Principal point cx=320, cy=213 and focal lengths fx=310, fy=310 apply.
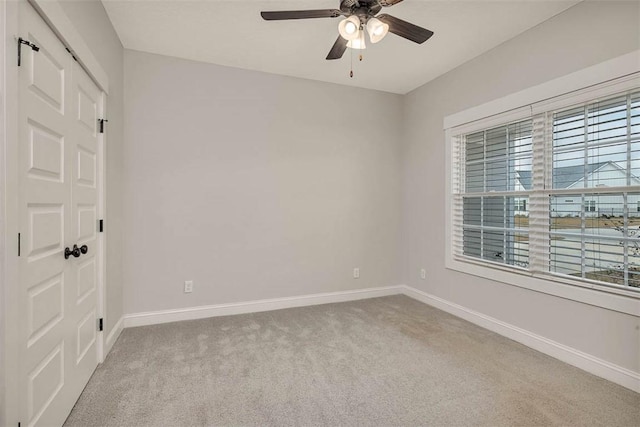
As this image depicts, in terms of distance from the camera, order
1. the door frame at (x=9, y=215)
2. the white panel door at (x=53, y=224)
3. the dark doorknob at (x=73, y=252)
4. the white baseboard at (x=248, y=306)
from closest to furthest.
Answer: the door frame at (x=9, y=215)
the white panel door at (x=53, y=224)
the dark doorknob at (x=73, y=252)
the white baseboard at (x=248, y=306)

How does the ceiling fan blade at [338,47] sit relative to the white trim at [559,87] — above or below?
above

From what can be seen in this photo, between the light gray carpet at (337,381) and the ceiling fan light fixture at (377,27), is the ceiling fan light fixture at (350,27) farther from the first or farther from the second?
the light gray carpet at (337,381)

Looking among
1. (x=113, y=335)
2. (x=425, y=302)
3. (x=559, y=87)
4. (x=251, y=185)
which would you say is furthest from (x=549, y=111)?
(x=113, y=335)

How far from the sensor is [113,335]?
2.70 meters

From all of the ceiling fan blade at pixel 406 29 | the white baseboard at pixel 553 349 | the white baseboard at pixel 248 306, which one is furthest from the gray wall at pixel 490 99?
the ceiling fan blade at pixel 406 29

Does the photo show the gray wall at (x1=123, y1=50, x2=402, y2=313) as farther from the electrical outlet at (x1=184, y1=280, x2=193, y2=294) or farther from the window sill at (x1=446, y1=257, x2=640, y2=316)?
the window sill at (x1=446, y1=257, x2=640, y2=316)

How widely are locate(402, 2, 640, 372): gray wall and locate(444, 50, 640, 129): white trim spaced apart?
0.19ft

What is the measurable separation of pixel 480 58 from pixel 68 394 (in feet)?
14.1

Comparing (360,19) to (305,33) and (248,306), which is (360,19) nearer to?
(305,33)

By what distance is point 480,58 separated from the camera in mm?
3186

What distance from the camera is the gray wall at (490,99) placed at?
7.26 feet

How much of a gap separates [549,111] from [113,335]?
4.20 m

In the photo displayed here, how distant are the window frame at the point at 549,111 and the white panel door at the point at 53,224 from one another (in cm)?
341

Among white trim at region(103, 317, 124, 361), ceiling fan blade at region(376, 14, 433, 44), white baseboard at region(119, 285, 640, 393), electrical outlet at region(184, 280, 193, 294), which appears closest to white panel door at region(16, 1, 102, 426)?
white trim at region(103, 317, 124, 361)
